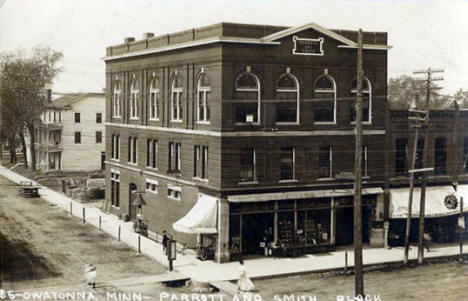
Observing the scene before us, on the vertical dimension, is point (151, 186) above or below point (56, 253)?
above

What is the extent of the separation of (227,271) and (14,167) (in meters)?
49.9

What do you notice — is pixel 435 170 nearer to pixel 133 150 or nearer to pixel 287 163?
pixel 287 163

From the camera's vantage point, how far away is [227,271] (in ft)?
97.4

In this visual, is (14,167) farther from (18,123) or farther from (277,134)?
(277,134)

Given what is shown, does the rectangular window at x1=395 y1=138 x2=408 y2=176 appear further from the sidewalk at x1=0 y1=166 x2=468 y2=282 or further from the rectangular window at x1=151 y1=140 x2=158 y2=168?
the rectangular window at x1=151 y1=140 x2=158 y2=168

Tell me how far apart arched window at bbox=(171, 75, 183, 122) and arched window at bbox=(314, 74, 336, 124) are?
713 cm

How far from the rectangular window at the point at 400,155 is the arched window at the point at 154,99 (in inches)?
533

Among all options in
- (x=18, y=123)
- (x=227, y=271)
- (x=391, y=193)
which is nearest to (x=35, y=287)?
(x=227, y=271)

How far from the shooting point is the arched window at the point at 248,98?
31.7 metres

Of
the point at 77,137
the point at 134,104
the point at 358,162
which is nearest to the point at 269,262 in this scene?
the point at 358,162

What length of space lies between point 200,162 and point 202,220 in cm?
332

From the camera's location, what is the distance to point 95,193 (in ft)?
172

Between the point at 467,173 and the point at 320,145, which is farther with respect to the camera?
the point at 467,173

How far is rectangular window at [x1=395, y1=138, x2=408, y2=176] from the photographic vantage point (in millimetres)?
36375
